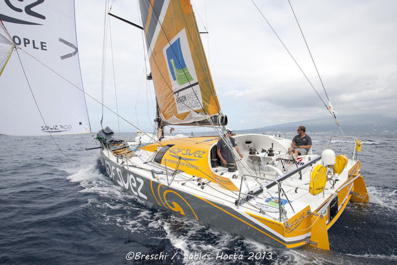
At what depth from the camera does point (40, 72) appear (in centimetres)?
352

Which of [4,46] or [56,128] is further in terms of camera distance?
[56,128]

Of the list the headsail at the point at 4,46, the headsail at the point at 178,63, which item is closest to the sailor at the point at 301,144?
the headsail at the point at 178,63

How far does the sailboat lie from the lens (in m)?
2.80

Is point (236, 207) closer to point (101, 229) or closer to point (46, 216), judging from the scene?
point (101, 229)

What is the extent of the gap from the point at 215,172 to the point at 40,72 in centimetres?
383

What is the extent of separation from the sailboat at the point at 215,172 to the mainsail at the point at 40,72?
333mm

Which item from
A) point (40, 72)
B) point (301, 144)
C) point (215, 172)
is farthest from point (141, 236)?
point (301, 144)

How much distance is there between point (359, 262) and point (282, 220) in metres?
1.25

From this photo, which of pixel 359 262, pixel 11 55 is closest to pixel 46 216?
pixel 11 55

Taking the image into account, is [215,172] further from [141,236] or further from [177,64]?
[177,64]

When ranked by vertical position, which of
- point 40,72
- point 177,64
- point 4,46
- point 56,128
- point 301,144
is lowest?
point 301,144

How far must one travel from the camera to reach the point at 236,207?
2.95m

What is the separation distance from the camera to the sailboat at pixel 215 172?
2801 millimetres

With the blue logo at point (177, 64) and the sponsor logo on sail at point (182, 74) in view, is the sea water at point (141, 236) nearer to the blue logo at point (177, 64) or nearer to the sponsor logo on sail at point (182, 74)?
the sponsor logo on sail at point (182, 74)
